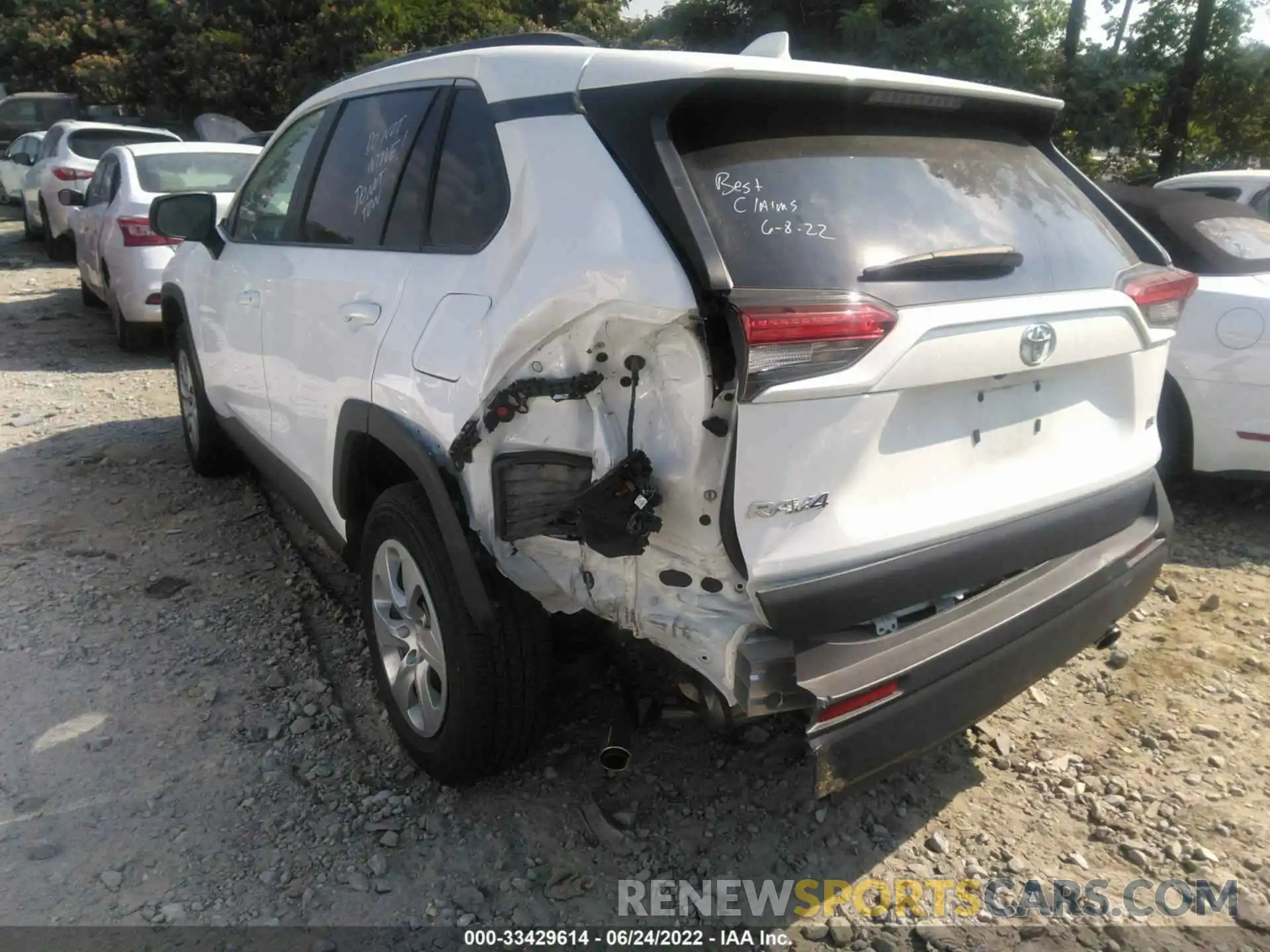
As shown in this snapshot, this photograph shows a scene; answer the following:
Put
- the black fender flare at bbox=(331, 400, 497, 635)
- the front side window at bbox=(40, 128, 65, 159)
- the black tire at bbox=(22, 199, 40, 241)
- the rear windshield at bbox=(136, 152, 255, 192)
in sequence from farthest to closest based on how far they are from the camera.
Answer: the black tire at bbox=(22, 199, 40, 241) < the front side window at bbox=(40, 128, 65, 159) < the rear windshield at bbox=(136, 152, 255, 192) < the black fender flare at bbox=(331, 400, 497, 635)

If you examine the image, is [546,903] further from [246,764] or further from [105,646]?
[105,646]

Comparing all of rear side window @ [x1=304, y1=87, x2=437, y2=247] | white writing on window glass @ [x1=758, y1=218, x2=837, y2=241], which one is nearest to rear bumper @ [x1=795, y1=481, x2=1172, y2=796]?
white writing on window glass @ [x1=758, y1=218, x2=837, y2=241]

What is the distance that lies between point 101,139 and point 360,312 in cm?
1171

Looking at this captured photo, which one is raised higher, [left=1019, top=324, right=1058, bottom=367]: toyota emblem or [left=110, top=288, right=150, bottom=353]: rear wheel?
[left=1019, top=324, right=1058, bottom=367]: toyota emblem

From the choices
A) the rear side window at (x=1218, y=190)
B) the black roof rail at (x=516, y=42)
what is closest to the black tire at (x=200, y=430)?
the black roof rail at (x=516, y=42)

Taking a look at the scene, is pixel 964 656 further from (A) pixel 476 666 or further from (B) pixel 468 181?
(B) pixel 468 181

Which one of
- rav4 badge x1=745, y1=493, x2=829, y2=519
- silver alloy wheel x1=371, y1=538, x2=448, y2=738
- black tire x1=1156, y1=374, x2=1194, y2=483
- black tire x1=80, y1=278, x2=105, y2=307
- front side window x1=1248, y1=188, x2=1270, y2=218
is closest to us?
rav4 badge x1=745, y1=493, x2=829, y2=519

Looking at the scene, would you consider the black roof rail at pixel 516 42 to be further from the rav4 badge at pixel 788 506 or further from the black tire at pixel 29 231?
the black tire at pixel 29 231

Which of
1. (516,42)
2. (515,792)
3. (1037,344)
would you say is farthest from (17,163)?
(1037,344)

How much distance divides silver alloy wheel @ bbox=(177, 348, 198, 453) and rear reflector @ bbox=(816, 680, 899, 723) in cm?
402

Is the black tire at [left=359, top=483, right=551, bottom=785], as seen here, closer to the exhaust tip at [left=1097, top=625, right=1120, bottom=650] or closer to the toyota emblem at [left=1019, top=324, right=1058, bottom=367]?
the toyota emblem at [left=1019, top=324, right=1058, bottom=367]

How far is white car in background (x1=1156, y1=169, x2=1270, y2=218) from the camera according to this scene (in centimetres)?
641

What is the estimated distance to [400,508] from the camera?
2.78 meters

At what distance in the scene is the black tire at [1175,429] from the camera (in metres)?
4.55
